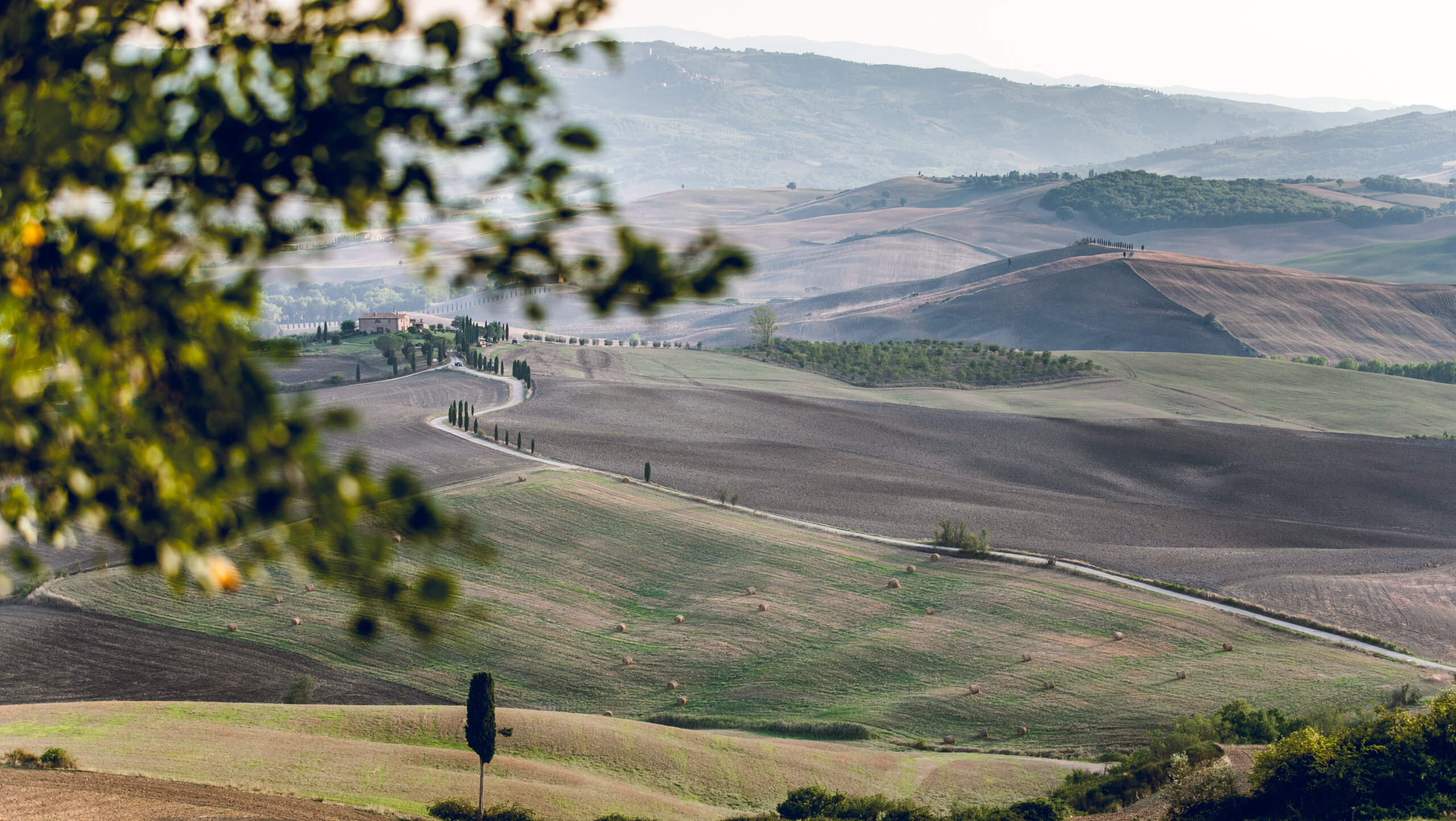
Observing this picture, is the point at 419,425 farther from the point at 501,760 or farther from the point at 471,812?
the point at 471,812

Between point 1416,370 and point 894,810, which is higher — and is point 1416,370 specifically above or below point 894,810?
above

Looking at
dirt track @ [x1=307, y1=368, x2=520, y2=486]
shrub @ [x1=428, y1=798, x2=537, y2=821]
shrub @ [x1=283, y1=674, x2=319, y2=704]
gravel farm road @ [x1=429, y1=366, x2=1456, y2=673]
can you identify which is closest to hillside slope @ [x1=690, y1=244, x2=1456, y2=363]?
dirt track @ [x1=307, y1=368, x2=520, y2=486]

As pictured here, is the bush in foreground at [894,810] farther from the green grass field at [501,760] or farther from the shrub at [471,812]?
the shrub at [471,812]

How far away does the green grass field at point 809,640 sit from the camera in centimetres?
3662

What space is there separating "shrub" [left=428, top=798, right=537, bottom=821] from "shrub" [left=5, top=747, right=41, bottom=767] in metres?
9.01

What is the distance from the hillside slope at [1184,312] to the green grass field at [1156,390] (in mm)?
29462

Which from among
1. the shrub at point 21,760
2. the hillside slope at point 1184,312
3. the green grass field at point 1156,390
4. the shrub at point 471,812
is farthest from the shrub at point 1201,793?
the hillside slope at point 1184,312

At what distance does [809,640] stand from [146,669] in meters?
23.1

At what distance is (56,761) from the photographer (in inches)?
1019

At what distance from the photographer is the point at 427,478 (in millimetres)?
59344

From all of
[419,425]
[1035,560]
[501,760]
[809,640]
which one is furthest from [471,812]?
[419,425]

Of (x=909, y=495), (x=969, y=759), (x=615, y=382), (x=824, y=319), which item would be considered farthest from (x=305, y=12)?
(x=824, y=319)

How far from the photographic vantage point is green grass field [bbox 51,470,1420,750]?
36.6m

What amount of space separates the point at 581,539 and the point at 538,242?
46.0 meters
